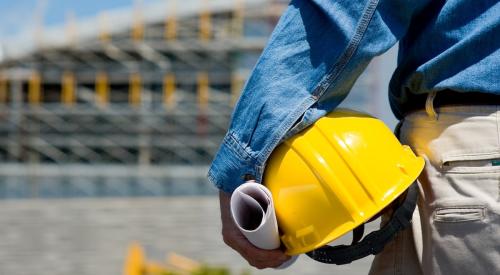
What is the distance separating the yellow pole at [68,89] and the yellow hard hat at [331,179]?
18.8 m

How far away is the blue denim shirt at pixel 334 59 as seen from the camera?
1.35 metres

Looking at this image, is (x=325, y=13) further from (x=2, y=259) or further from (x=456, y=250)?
(x=2, y=259)

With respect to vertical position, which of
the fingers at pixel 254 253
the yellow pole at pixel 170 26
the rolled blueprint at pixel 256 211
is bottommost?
the yellow pole at pixel 170 26

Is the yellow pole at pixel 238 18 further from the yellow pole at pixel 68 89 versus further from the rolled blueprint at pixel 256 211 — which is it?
the rolled blueprint at pixel 256 211

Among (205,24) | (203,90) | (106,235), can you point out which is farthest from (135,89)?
(106,235)

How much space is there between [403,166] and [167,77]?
18350mm

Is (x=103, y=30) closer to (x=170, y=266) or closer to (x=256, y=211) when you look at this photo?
(x=170, y=266)

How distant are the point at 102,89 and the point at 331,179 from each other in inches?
731

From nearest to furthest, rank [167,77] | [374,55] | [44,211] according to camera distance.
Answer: [374,55]
[44,211]
[167,77]

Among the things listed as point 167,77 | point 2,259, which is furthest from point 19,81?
point 2,259

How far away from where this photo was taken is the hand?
4.64 ft

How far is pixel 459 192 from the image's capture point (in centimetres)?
137

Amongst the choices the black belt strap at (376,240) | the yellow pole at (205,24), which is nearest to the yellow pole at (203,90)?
the yellow pole at (205,24)

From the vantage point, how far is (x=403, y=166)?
4.51 ft
